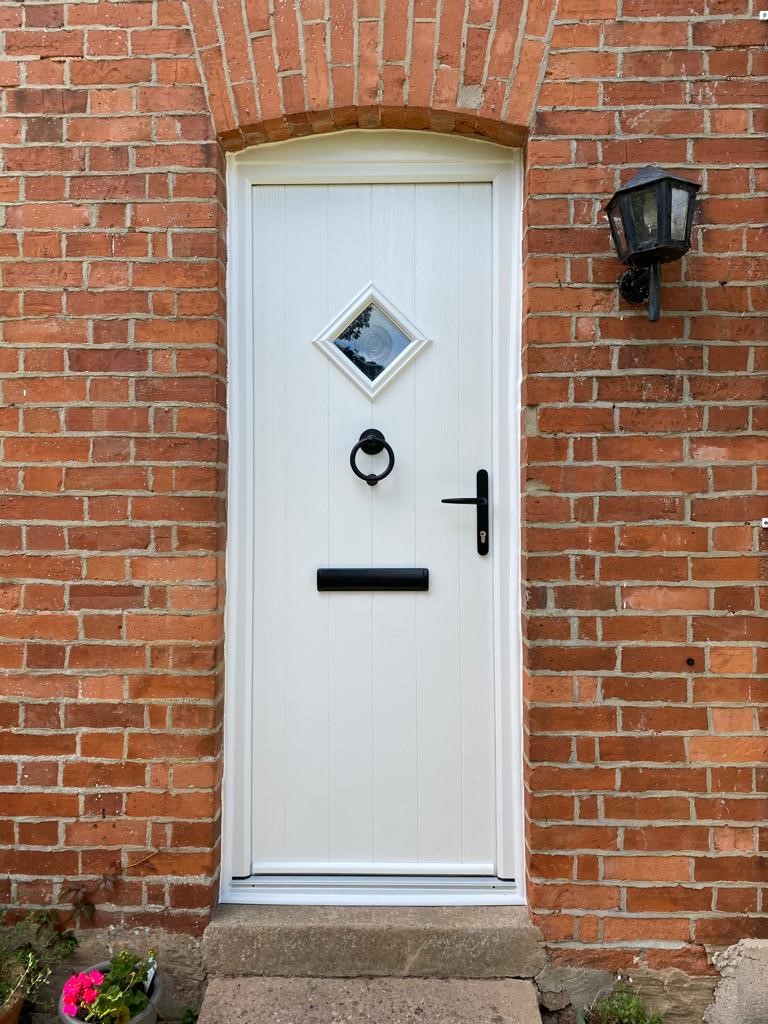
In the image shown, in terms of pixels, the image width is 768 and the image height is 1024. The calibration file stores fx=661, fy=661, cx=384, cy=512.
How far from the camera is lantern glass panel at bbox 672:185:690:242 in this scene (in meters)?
1.92

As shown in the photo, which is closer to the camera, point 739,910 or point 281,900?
point 739,910

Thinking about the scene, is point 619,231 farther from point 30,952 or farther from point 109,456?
point 30,952

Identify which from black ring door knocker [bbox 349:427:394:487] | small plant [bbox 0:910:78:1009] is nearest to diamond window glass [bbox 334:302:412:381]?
black ring door knocker [bbox 349:427:394:487]

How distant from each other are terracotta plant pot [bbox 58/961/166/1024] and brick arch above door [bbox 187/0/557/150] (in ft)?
8.95

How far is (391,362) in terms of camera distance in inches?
92.7

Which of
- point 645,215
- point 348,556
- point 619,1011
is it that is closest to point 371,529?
point 348,556

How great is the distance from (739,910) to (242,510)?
2090 millimetres

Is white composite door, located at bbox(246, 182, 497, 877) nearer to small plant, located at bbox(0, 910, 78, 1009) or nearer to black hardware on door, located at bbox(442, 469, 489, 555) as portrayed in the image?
black hardware on door, located at bbox(442, 469, 489, 555)

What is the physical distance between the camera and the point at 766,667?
2.13 meters

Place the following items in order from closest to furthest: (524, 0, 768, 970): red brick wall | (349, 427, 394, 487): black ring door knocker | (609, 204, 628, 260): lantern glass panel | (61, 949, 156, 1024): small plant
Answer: (61, 949, 156, 1024): small plant < (609, 204, 628, 260): lantern glass panel < (524, 0, 768, 970): red brick wall < (349, 427, 394, 487): black ring door knocker

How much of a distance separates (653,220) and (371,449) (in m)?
1.12

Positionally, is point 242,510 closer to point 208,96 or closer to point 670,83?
point 208,96

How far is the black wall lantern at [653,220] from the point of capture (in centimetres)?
191

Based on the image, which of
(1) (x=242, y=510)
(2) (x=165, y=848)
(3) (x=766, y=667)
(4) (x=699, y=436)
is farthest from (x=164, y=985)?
(4) (x=699, y=436)
